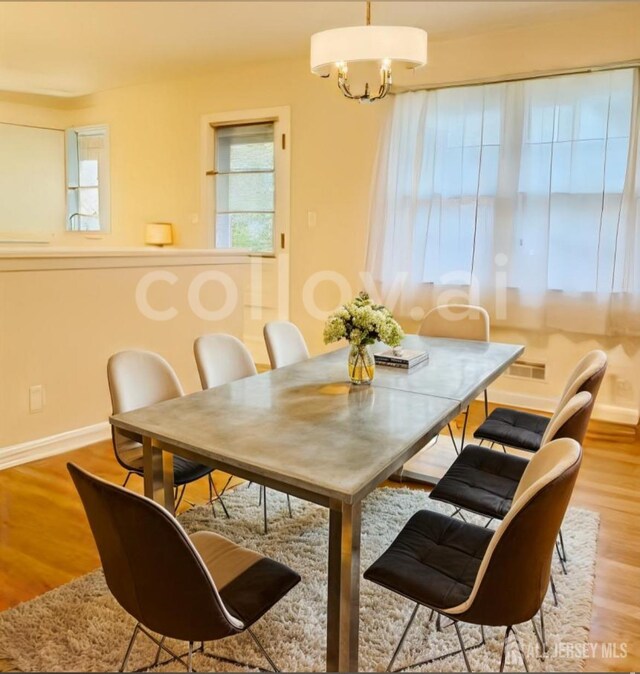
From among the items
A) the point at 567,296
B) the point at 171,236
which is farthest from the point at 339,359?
the point at 171,236

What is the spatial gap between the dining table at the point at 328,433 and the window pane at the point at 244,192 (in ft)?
10.6

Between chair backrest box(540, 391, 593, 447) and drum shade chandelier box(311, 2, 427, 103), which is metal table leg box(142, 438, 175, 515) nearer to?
chair backrest box(540, 391, 593, 447)

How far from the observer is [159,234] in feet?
19.6

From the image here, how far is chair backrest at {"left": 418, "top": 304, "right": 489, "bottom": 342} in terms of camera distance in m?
3.52

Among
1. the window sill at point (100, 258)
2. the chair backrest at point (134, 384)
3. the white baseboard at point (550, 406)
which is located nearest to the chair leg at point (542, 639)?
the chair backrest at point (134, 384)

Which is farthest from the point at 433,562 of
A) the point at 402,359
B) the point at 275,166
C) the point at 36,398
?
the point at 275,166

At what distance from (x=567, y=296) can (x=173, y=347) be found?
2.75m

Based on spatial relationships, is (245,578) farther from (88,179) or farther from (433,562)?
(88,179)

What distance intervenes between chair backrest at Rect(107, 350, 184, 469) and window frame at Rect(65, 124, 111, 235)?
4.74 metres

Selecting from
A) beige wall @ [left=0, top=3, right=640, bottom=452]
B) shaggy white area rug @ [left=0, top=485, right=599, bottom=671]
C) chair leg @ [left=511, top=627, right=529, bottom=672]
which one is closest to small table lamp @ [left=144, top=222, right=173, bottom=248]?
beige wall @ [left=0, top=3, right=640, bottom=452]

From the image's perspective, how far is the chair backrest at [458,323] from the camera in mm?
3523

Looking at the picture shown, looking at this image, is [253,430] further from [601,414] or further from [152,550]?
[601,414]

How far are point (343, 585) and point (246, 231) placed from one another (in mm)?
4565

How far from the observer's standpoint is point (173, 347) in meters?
4.00
